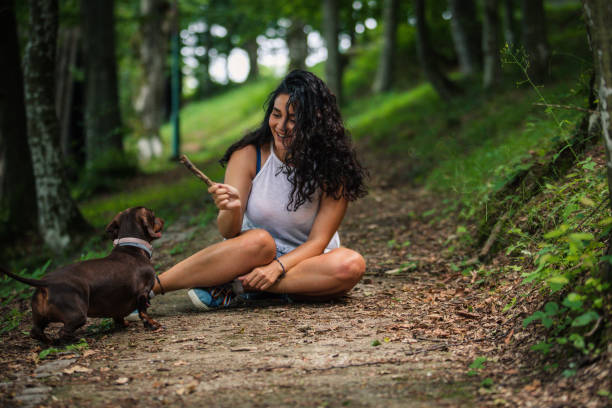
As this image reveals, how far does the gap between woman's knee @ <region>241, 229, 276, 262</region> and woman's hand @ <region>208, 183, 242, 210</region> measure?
284mm

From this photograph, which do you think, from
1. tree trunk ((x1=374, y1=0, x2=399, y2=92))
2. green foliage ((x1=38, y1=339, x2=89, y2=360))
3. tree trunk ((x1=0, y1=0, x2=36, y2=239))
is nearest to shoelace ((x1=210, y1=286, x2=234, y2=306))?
green foliage ((x1=38, y1=339, x2=89, y2=360))

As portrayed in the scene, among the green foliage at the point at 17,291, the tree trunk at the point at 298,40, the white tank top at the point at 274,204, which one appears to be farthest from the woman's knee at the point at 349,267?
the tree trunk at the point at 298,40

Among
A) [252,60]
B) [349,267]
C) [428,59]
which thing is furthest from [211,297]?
[252,60]

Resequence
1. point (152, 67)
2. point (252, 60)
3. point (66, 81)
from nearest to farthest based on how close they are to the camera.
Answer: point (66, 81)
point (152, 67)
point (252, 60)

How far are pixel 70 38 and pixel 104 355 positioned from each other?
1740 centimetres

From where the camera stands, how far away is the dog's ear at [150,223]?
4.22 m

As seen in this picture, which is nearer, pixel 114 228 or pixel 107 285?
pixel 107 285

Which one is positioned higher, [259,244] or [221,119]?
[221,119]

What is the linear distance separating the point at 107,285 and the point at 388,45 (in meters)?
17.4

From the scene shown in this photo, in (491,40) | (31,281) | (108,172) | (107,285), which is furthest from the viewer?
(108,172)

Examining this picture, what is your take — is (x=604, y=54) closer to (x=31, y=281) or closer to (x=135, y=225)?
(x=135, y=225)

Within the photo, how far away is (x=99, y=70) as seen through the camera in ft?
46.9

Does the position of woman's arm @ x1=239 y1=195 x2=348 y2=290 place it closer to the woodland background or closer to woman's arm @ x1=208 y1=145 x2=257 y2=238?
woman's arm @ x1=208 y1=145 x2=257 y2=238

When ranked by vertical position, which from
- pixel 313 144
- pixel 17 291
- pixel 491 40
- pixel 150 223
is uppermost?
pixel 491 40
